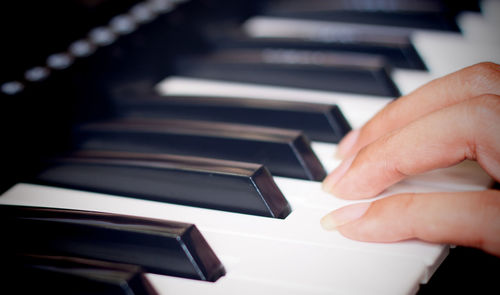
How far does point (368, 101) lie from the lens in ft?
3.46

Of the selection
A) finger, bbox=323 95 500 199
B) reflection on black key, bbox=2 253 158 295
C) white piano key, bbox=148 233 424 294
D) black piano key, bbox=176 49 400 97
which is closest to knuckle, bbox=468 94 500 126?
finger, bbox=323 95 500 199

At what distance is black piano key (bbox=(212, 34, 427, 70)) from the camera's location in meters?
1.13

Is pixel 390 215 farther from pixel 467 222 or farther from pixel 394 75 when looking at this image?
pixel 394 75

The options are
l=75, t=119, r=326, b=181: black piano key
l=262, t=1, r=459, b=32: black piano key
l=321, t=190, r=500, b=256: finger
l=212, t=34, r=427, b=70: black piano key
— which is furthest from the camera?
l=262, t=1, r=459, b=32: black piano key

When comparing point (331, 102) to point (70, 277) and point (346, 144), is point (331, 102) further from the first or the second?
point (70, 277)

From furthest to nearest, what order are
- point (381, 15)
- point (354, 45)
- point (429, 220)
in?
1. point (381, 15)
2. point (354, 45)
3. point (429, 220)

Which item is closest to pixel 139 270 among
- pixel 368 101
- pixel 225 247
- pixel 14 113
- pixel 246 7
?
pixel 225 247

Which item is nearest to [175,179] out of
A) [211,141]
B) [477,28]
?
[211,141]

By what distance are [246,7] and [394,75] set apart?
0.51m

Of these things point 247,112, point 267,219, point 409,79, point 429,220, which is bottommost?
point 429,220

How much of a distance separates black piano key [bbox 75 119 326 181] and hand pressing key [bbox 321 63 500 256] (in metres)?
0.07

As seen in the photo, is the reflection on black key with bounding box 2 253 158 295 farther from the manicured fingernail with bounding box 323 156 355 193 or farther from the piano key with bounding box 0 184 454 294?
the manicured fingernail with bounding box 323 156 355 193

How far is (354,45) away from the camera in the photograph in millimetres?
1197

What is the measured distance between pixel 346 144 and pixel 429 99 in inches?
6.7
